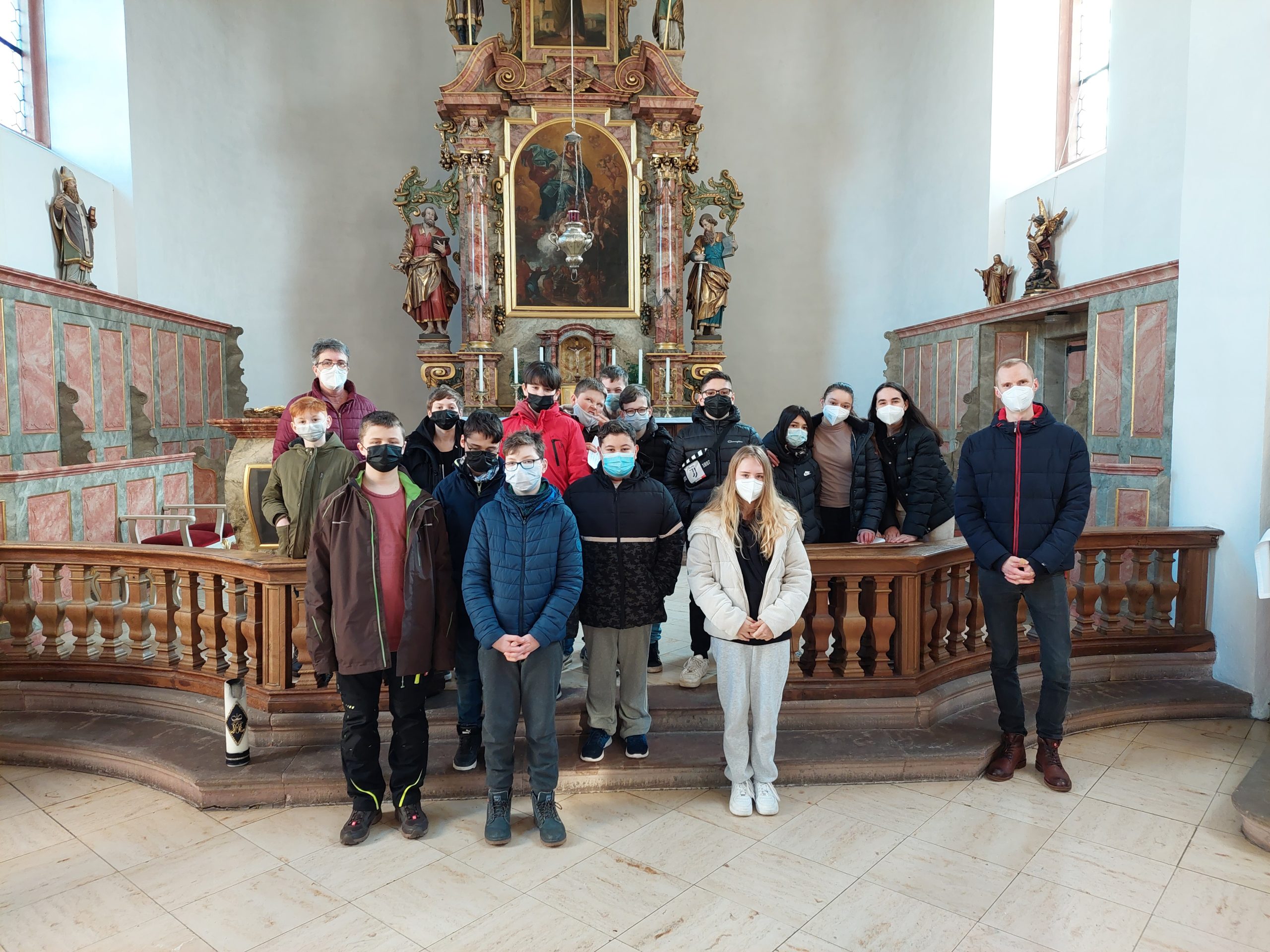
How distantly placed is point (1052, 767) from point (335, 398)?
394cm

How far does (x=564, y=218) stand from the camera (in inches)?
421

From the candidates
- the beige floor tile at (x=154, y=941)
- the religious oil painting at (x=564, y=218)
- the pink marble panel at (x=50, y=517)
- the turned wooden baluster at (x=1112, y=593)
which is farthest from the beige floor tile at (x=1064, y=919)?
the religious oil painting at (x=564, y=218)

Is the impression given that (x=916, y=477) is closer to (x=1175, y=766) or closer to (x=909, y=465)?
(x=909, y=465)

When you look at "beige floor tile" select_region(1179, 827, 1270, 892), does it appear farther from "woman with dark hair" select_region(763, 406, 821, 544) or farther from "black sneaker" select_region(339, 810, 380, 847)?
"black sneaker" select_region(339, 810, 380, 847)

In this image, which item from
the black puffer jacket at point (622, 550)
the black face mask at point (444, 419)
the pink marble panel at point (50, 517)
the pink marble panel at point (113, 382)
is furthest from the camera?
the pink marble panel at point (113, 382)

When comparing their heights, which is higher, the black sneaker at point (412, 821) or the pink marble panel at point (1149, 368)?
the pink marble panel at point (1149, 368)

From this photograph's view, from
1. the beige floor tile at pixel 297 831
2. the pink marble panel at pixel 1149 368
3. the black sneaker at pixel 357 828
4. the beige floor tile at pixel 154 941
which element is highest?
the pink marble panel at pixel 1149 368

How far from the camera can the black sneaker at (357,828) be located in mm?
3322

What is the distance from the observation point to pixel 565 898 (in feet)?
9.75

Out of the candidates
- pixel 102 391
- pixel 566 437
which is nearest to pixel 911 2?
pixel 566 437

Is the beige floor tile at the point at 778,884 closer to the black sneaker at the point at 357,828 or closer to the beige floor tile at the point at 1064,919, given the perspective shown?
the beige floor tile at the point at 1064,919

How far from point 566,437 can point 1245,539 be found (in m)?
4.12

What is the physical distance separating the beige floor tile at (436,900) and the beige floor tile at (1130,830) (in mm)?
2393

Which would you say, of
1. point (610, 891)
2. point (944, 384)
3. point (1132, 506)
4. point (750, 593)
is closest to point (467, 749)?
point (610, 891)
